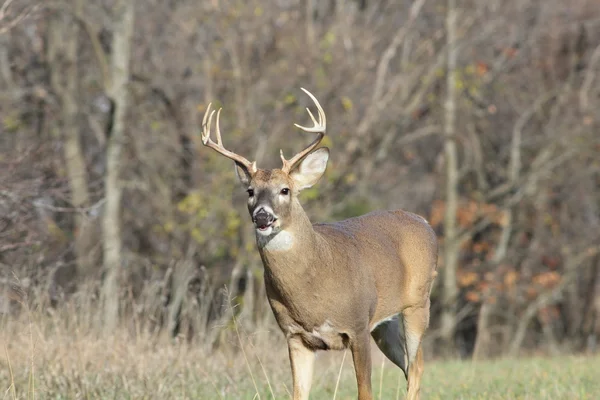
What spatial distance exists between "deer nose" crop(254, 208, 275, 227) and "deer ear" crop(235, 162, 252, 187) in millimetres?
522

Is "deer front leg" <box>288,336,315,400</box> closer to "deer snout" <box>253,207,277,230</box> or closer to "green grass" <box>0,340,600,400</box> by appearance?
"green grass" <box>0,340,600,400</box>

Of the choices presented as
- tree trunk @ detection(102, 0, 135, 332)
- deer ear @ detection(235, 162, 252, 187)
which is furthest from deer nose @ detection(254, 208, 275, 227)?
tree trunk @ detection(102, 0, 135, 332)

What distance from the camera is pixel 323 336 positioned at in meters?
6.54

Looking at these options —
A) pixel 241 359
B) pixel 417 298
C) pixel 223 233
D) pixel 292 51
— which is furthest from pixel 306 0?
pixel 417 298

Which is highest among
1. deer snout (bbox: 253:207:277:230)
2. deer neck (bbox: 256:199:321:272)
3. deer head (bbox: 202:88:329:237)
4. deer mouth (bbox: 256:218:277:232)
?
deer head (bbox: 202:88:329:237)

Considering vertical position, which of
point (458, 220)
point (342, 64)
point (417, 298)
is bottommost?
point (458, 220)

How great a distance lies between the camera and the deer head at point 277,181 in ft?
20.6

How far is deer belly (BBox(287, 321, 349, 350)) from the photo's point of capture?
651 cm

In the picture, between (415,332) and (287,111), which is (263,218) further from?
(287,111)

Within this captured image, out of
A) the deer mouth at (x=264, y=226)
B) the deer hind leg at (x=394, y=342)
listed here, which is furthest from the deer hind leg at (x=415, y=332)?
the deer mouth at (x=264, y=226)

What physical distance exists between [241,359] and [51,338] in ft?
5.76

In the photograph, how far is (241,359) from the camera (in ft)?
29.9

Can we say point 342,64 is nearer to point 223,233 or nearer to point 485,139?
point 223,233

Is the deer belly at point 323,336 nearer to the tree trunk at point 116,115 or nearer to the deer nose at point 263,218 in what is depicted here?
the deer nose at point 263,218
